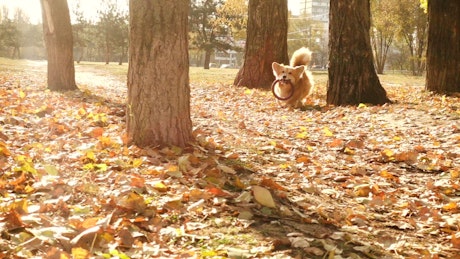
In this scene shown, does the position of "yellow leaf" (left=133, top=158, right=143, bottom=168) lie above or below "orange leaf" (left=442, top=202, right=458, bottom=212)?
above

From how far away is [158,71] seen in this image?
14.6ft

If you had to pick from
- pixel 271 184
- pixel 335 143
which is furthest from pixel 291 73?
pixel 271 184

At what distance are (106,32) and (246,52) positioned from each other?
42665mm

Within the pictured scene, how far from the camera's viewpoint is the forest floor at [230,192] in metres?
2.51

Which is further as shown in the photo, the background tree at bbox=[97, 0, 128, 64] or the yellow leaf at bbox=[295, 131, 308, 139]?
the background tree at bbox=[97, 0, 128, 64]

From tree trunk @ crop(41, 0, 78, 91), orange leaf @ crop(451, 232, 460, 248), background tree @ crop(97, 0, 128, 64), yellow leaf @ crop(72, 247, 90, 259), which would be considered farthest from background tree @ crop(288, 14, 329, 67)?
yellow leaf @ crop(72, 247, 90, 259)

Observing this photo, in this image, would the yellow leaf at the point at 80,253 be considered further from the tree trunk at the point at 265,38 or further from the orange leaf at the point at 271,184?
the tree trunk at the point at 265,38

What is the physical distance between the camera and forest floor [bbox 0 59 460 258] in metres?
2.51

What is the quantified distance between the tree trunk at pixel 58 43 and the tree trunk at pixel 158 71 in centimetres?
625

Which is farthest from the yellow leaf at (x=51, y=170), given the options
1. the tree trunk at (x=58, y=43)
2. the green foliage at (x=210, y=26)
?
the green foliage at (x=210, y=26)

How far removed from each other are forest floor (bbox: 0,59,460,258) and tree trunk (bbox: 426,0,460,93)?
402 centimetres

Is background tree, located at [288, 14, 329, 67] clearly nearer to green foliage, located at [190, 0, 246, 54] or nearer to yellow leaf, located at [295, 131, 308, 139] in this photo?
green foliage, located at [190, 0, 246, 54]

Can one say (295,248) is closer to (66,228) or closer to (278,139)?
(66,228)

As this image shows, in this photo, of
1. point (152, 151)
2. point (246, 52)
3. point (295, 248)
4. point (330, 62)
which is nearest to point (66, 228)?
point (295, 248)
